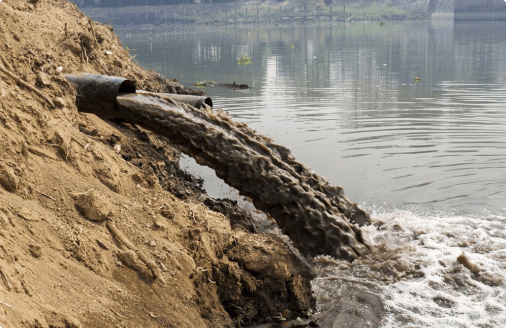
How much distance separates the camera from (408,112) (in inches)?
610

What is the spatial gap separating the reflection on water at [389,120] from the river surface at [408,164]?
0.11 ft

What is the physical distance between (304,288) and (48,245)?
2.56 meters

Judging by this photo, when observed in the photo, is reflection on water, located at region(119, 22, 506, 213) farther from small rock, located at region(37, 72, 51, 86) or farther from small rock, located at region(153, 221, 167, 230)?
small rock, located at region(37, 72, 51, 86)

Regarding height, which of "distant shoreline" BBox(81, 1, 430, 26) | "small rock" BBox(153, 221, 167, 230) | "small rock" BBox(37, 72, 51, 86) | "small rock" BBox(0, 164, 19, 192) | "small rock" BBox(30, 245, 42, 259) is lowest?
"small rock" BBox(153, 221, 167, 230)

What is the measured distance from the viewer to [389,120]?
14438mm

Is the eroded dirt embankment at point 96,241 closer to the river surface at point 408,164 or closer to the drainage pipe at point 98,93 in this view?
the drainage pipe at point 98,93

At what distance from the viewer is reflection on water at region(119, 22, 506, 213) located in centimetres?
978

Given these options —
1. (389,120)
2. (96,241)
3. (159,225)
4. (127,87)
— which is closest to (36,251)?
A: (96,241)

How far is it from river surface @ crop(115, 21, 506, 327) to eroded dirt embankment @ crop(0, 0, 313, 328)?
1043 millimetres

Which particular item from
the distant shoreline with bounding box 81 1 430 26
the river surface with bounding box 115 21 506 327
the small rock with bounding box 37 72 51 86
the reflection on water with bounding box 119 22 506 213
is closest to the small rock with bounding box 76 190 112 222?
the small rock with bounding box 37 72 51 86

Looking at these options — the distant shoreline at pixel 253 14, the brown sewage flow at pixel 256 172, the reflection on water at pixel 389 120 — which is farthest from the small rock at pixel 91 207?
the distant shoreline at pixel 253 14

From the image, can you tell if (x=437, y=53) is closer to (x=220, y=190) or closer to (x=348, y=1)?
(x=220, y=190)

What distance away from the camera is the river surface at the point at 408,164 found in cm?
633

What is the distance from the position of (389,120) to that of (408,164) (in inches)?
150
